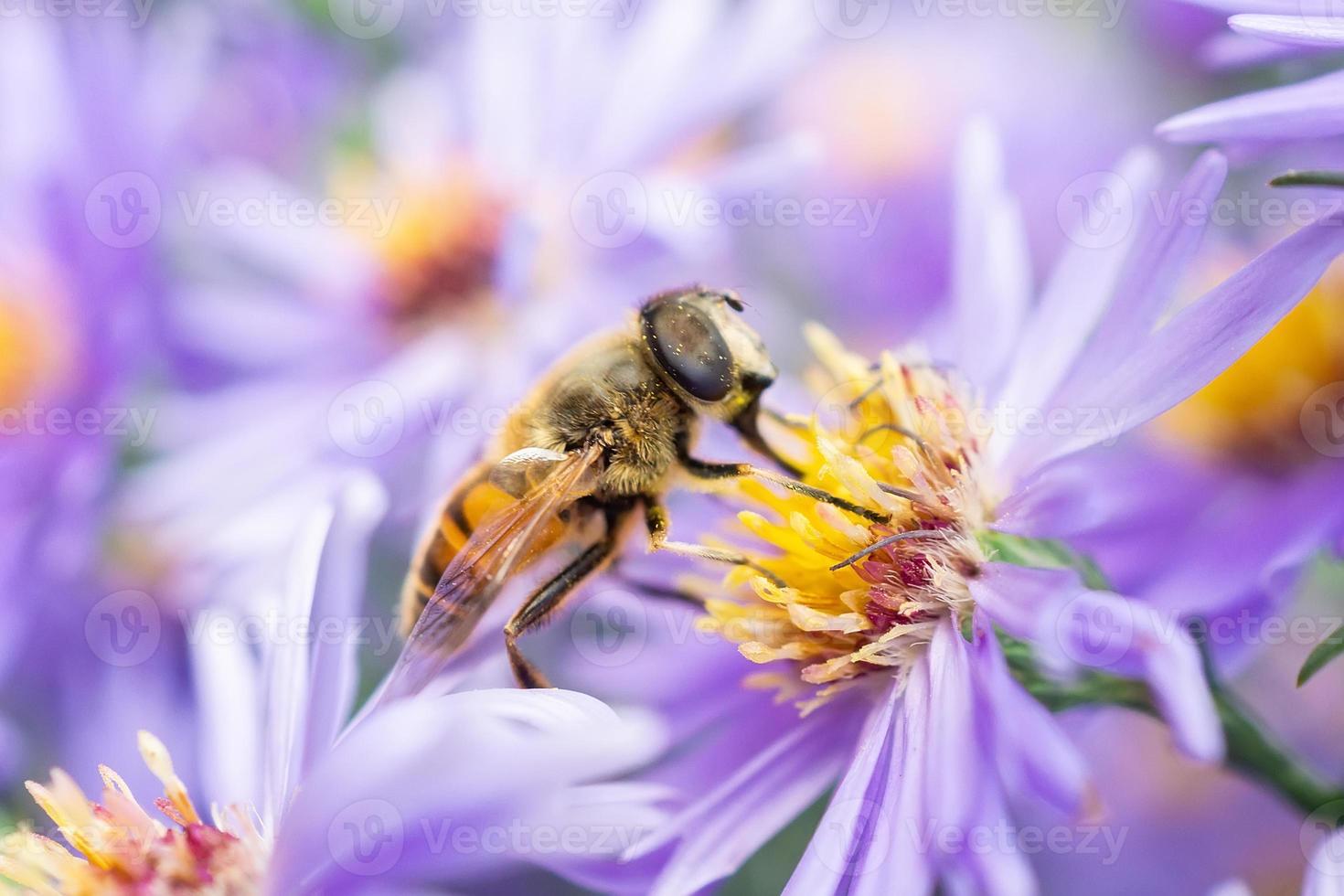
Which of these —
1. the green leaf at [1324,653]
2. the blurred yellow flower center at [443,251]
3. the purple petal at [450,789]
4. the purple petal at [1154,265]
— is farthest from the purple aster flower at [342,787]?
the blurred yellow flower center at [443,251]

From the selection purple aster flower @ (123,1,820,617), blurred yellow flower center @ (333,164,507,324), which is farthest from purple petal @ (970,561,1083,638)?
blurred yellow flower center @ (333,164,507,324)

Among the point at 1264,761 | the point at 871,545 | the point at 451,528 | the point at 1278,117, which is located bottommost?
the point at 1264,761

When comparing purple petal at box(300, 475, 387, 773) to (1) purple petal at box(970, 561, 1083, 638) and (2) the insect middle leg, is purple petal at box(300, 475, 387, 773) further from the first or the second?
(1) purple petal at box(970, 561, 1083, 638)

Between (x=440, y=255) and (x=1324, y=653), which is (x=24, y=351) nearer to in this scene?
(x=440, y=255)

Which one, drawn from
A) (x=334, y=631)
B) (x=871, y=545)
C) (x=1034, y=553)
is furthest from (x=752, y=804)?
(x=334, y=631)

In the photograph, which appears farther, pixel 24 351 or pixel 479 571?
pixel 24 351

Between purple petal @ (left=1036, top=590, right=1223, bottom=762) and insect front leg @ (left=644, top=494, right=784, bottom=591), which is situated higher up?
insect front leg @ (left=644, top=494, right=784, bottom=591)
